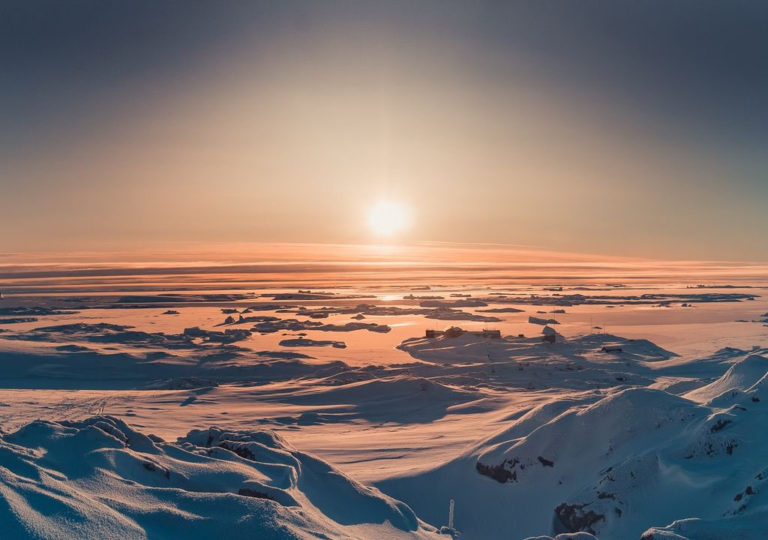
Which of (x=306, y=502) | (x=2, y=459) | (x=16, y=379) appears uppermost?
(x=2, y=459)

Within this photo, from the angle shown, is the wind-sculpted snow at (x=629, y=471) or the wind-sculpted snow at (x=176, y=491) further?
the wind-sculpted snow at (x=629, y=471)

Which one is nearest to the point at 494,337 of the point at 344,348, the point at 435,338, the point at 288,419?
the point at 435,338

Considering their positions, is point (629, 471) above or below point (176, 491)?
below

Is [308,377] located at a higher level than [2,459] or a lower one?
lower

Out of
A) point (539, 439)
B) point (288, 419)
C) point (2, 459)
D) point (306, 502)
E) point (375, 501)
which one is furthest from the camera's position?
point (288, 419)

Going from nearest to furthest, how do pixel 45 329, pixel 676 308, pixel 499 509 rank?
1. pixel 499 509
2. pixel 45 329
3. pixel 676 308

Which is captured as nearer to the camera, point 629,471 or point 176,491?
point 176,491

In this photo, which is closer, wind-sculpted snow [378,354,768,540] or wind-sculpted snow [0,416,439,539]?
wind-sculpted snow [0,416,439,539]

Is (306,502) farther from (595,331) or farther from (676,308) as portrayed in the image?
(676,308)
